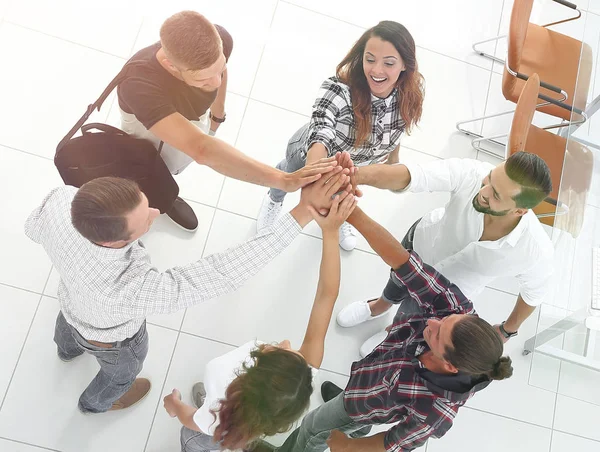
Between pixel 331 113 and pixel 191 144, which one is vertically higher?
pixel 331 113

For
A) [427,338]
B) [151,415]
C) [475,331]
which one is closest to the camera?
[475,331]

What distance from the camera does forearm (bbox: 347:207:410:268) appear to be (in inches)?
75.6

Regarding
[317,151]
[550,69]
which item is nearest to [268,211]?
[317,151]

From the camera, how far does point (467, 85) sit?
12.0ft

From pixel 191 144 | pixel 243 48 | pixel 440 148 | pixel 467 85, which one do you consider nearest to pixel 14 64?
pixel 243 48

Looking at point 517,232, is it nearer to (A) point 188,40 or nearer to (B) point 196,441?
(A) point 188,40

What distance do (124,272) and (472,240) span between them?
1.29 m

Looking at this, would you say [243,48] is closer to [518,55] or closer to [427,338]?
[518,55]

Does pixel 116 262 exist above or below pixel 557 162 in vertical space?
below

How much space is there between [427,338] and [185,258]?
57.9 inches

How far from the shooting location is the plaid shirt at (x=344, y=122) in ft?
6.91

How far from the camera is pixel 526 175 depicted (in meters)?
1.82

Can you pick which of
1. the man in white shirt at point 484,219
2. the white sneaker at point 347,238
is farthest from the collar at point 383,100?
the white sneaker at point 347,238

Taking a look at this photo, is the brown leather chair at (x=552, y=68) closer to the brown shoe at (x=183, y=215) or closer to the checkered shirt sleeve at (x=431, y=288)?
the checkered shirt sleeve at (x=431, y=288)
